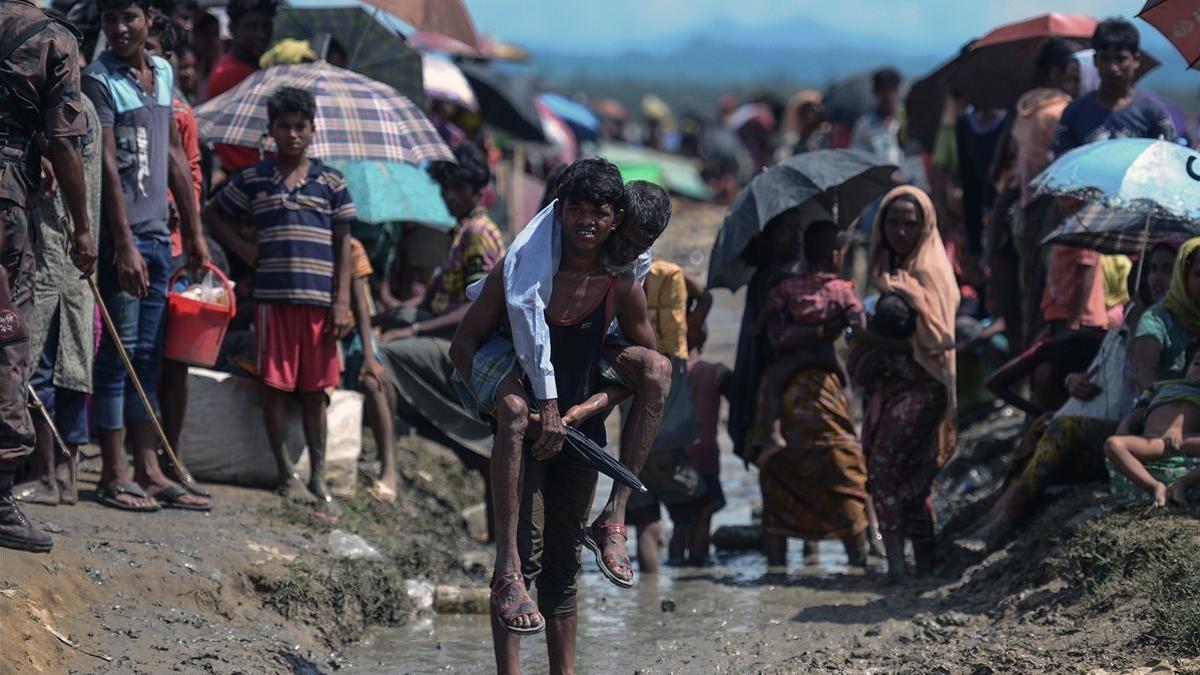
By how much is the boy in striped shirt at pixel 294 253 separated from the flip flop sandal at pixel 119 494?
35.3 inches

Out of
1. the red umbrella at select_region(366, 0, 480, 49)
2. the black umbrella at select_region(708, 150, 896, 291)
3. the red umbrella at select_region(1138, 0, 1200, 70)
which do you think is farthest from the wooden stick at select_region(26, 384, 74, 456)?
the red umbrella at select_region(1138, 0, 1200, 70)

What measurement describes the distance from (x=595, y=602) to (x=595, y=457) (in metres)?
2.80

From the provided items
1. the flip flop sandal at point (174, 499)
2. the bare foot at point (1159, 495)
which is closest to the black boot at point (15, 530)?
the flip flop sandal at point (174, 499)

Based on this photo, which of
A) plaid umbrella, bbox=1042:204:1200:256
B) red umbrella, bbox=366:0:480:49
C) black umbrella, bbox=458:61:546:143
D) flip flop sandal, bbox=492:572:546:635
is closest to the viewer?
flip flop sandal, bbox=492:572:546:635

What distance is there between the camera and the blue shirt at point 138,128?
23.8ft

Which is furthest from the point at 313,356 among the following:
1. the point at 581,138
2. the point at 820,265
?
the point at 581,138

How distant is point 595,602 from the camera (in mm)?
8578

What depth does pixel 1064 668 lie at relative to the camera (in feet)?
20.5

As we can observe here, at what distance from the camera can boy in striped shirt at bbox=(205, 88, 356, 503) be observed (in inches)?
315

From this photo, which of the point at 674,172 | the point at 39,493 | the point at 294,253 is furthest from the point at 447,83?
the point at 674,172

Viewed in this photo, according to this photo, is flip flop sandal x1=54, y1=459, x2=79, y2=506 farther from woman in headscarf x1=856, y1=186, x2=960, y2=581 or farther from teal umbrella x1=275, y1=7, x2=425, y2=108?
teal umbrella x1=275, y1=7, x2=425, y2=108

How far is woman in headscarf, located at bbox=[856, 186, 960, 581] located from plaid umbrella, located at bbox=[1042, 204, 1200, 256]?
765mm

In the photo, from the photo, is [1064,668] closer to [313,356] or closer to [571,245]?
[571,245]

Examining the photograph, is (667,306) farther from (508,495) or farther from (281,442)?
(508,495)
